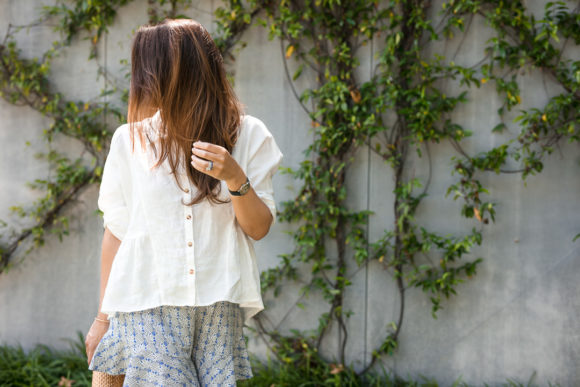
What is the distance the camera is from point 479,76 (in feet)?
9.30

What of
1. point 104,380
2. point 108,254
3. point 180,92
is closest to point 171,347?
point 104,380

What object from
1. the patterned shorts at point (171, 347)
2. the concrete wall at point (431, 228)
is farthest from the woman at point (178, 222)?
the concrete wall at point (431, 228)

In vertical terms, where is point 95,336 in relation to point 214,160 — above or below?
below

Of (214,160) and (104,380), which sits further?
(104,380)

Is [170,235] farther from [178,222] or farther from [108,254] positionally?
[108,254]

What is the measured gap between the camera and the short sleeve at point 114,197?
1.36 meters

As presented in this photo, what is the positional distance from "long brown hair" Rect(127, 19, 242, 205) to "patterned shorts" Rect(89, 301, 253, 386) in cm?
29

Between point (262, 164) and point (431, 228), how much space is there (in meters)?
1.76

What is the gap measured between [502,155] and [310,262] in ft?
3.91

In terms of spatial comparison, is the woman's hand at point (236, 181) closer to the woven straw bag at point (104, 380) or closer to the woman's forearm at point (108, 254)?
the woman's forearm at point (108, 254)

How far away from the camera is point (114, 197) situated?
1374 millimetres

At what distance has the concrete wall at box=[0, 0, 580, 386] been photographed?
9.00ft

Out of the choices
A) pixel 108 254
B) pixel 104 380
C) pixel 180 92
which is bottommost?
pixel 104 380

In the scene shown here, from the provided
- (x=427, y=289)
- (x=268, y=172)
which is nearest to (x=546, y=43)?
(x=427, y=289)
